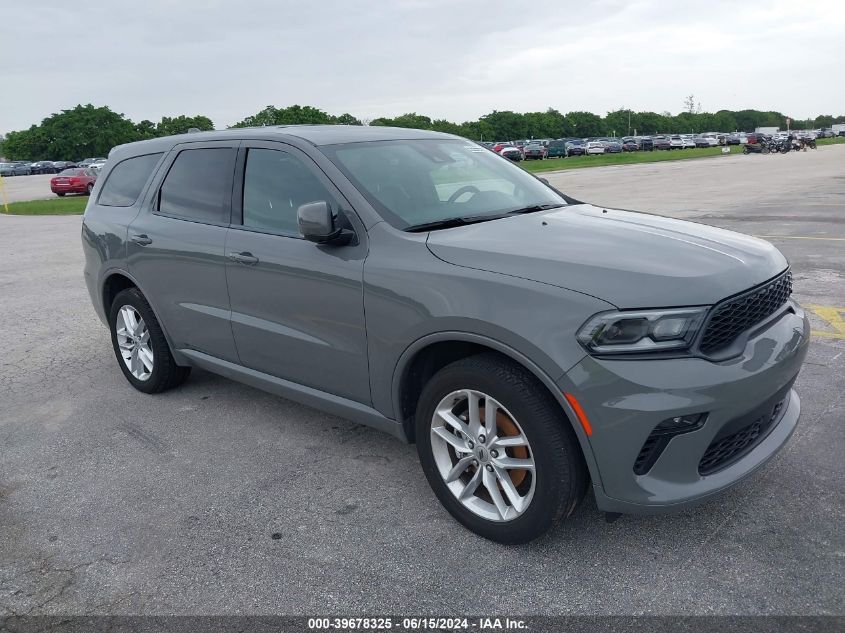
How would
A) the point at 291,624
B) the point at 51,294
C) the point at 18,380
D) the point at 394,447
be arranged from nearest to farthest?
the point at 291,624 < the point at 394,447 < the point at 18,380 < the point at 51,294

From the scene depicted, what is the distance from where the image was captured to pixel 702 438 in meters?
2.72

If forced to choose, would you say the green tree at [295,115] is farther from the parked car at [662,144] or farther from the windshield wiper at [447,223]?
the windshield wiper at [447,223]

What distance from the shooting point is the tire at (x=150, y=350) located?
5.03 metres

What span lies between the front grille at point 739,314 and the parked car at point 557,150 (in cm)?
6068

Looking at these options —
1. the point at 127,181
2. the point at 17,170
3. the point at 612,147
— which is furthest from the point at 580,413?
the point at 17,170

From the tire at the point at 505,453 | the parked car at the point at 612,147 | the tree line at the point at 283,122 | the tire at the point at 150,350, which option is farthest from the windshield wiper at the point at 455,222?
the parked car at the point at 612,147

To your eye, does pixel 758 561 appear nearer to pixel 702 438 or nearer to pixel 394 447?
pixel 702 438

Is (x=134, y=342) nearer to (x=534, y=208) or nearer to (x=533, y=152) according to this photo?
(x=534, y=208)

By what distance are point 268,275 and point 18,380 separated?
3.03 m

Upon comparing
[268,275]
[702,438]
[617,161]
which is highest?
[268,275]

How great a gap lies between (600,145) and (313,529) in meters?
67.0

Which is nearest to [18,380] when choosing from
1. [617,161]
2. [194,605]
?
[194,605]

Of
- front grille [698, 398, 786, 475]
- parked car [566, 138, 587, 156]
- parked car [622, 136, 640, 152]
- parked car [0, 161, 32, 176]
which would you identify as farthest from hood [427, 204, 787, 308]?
parked car [0, 161, 32, 176]

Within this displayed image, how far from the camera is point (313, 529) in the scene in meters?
3.38
